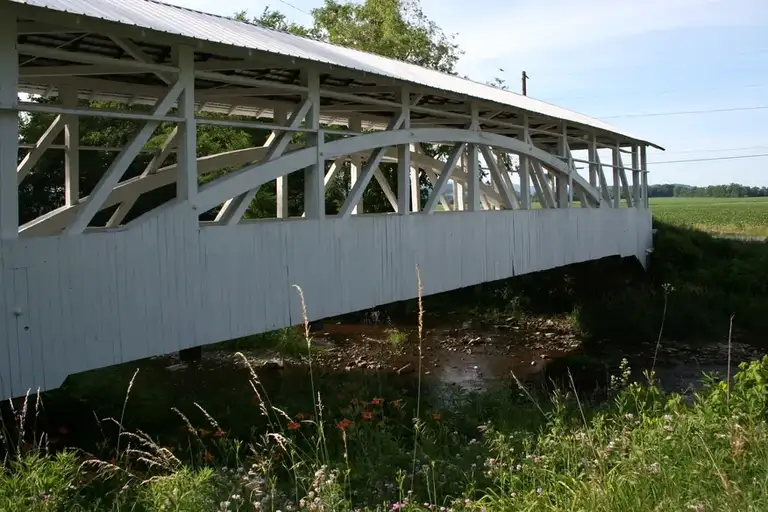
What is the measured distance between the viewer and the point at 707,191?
355ft

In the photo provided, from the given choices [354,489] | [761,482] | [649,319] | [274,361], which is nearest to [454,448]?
[354,489]

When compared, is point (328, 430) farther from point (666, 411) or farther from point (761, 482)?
point (761, 482)

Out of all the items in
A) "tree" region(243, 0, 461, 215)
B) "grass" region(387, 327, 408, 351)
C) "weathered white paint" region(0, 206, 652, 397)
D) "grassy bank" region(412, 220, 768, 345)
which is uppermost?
"tree" region(243, 0, 461, 215)

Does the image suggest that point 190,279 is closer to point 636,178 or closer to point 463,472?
point 463,472

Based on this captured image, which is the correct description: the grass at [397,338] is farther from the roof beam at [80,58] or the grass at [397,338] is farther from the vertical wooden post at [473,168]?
the roof beam at [80,58]

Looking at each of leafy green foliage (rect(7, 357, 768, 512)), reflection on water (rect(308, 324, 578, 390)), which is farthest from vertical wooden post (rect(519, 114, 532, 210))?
leafy green foliage (rect(7, 357, 768, 512))

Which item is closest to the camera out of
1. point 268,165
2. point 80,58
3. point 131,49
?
point 80,58

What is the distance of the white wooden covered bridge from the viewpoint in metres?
5.02

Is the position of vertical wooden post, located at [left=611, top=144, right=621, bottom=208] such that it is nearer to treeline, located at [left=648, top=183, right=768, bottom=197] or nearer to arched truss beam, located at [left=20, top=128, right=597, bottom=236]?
arched truss beam, located at [left=20, top=128, right=597, bottom=236]

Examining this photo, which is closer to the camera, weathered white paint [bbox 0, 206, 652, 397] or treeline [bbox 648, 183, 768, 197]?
weathered white paint [bbox 0, 206, 652, 397]

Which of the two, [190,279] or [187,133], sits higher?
[187,133]

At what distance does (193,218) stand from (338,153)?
2145 millimetres

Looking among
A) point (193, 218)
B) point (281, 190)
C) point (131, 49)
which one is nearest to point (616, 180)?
point (281, 190)

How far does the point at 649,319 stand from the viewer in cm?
1471
